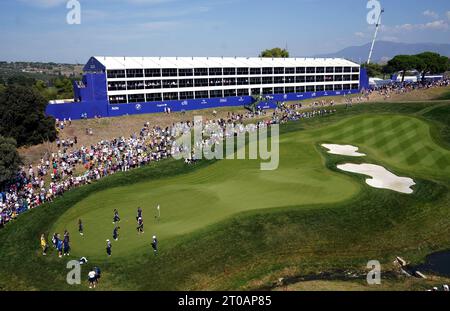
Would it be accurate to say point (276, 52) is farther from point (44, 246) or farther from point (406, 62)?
point (44, 246)

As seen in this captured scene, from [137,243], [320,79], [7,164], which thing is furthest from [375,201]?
[320,79]

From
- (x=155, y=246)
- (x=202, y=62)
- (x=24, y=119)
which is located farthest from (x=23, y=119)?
(x=155, y=246)

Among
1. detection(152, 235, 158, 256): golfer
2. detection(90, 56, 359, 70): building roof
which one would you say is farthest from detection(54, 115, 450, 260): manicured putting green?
detection(90, 56, 359, 70): building roof

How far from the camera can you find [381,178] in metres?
49.7

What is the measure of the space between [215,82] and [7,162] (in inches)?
2215

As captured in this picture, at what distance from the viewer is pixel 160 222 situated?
37531 millimetres

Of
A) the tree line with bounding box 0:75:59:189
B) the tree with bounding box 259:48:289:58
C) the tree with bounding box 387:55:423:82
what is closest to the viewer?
the tree line with bounding box 0:75:59:189

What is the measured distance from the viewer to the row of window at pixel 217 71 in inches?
3351

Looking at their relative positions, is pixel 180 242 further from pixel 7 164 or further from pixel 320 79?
pixel 320 79

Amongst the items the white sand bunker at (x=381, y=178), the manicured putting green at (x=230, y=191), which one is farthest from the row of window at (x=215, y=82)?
the white sand bunker at (x=381, y=178)

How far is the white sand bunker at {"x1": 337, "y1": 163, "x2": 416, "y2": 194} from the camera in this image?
4711cm

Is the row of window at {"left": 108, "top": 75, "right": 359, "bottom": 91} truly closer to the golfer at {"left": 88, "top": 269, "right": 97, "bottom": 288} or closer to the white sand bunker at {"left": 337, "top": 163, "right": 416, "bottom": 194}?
the white sand bunker at {"left": 337, "top": 163, "right": 416, "bottom": 194}

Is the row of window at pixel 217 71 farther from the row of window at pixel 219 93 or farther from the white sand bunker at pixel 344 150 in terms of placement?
the white sand bunker at pixel 344 150

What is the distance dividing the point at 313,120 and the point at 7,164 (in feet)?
178
